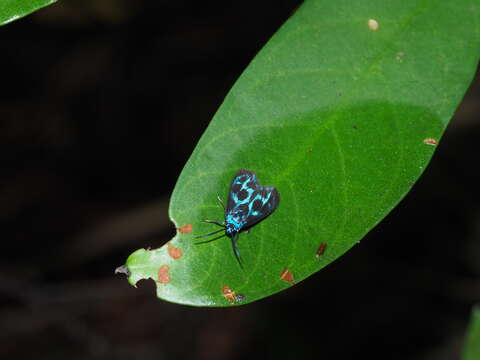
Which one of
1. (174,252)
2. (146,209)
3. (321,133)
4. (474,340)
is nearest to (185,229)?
(174,252)

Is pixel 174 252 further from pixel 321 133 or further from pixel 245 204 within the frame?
pixel 321 133

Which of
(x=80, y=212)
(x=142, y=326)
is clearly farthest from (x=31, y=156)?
(x=142, y=326)

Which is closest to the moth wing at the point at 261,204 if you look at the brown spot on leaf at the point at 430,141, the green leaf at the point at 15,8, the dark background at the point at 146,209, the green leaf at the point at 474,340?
the brown spot on leaf at the point at 430,141

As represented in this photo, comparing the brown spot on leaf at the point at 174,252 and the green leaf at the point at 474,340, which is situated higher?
the brown spot on leaf at the point at 174,252

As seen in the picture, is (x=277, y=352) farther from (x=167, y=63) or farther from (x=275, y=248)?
(x=275, y=248)

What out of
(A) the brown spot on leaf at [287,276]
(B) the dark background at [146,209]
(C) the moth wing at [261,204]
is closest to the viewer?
(A) the brown spot on leaf at [287,276]

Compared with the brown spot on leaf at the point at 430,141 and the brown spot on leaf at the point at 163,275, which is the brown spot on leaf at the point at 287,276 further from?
the brown spot on leaf at the point at 430,141
